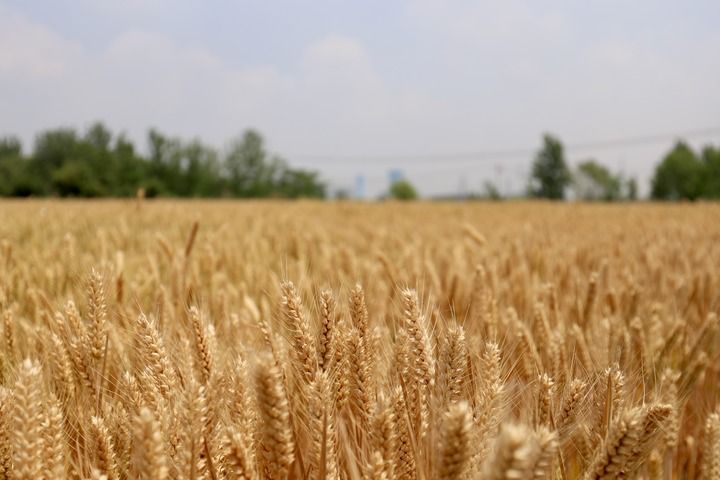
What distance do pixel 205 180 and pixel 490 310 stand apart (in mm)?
60804

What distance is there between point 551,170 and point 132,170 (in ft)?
149

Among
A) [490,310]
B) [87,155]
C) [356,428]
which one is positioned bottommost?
[356,428]

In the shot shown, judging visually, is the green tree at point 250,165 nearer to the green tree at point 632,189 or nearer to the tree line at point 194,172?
the tree line at point 194,172

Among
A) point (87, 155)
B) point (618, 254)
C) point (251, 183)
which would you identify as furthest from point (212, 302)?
point (251, 183)

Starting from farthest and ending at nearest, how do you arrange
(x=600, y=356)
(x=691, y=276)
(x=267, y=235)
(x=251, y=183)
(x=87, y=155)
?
1. (x=251, y=183)
2. (x=87, y=155)
3. (x=267, y=235)
4. (x=691, y=276)
5. (x=600, y=356)

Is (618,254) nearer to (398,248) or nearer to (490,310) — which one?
(398,248)

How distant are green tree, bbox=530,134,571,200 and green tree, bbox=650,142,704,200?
370 inches

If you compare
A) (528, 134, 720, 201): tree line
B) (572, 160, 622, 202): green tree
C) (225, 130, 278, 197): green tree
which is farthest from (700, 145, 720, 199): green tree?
(225, 130, 278, 197): green tree

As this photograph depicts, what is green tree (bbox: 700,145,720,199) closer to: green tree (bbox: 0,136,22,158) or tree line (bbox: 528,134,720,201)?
tree line (bbox: 528,134,720,201)

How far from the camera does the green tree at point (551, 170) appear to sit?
220ft

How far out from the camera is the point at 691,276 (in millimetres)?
2701

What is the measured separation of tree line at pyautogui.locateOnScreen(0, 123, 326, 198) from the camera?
48.0 metres

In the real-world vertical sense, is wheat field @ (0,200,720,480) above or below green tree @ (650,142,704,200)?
below

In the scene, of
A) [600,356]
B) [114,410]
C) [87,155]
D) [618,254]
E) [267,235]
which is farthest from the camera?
[87,155]
